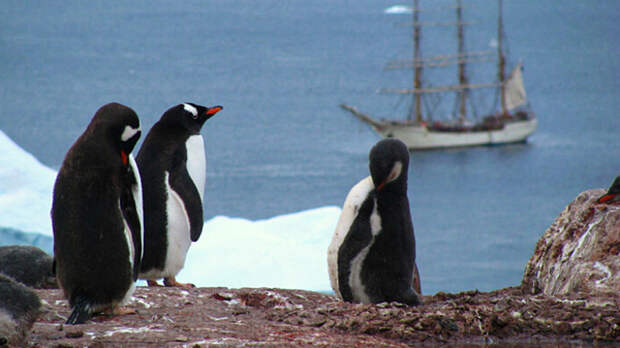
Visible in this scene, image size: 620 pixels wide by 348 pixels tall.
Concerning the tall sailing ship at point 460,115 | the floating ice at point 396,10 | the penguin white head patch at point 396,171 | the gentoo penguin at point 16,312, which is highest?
the floating ice at point 396,10

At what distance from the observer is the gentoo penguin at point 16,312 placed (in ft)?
8.50

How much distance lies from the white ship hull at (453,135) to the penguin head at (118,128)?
23.1m

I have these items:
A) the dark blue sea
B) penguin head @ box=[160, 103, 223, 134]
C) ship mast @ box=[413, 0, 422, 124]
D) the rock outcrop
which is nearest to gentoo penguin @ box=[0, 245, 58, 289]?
penguin head @ box=[160, 103, 223, 134]

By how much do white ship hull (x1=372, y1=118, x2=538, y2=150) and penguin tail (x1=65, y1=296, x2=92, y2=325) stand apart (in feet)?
76.1

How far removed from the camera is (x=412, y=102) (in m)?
30.1

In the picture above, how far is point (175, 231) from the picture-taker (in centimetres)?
453

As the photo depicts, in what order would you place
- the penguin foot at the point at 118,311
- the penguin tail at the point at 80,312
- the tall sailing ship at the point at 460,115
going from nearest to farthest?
the penguin tail at the point at 80,312, the penguin foot at the point at 118,311, the tall sailing ship at the point at 460,115

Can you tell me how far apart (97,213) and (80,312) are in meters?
0.38

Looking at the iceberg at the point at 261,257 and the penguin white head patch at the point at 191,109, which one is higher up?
the penguin white head patch at the point at 191,109

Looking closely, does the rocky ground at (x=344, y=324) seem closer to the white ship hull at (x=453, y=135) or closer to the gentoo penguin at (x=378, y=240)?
the gentoo penguin at (x=378, y=240)

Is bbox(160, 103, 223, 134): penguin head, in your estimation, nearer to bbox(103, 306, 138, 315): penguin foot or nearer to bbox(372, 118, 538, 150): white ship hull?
bbox(103, 306, 138, 315): penguin foot

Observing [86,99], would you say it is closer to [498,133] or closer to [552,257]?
[498,133]

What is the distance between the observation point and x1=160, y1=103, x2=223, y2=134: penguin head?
461 cm

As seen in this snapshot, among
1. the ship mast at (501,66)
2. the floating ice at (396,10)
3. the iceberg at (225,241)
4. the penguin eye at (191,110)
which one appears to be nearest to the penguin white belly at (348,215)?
the penguin eye at (191,110)
